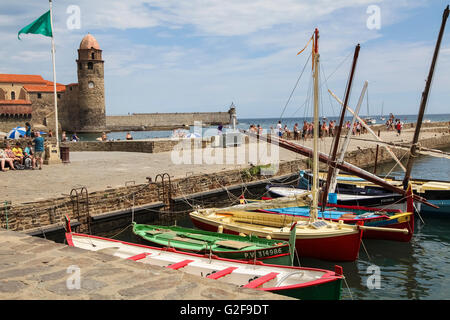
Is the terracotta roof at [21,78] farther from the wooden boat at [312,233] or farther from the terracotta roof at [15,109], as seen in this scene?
the wooden boat at [312,233]

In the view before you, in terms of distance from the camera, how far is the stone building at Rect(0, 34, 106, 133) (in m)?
77.4

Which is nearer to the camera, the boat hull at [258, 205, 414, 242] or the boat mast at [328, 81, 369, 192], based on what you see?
the boat hull at [258, 205, 414, 242]

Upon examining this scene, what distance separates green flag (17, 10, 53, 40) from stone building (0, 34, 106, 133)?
61.5m

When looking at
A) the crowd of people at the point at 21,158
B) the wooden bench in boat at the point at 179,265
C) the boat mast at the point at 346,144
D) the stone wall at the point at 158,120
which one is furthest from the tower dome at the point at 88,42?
the wooden bench in boat at the point at 179,265

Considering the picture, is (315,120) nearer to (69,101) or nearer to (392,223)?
(392,223)

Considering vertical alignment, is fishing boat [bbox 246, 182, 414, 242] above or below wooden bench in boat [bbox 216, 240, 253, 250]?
below

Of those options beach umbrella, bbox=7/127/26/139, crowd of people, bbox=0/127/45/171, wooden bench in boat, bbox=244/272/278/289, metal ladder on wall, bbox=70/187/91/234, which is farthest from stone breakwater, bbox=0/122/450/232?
wooden bench in boat, bbox=244/272/278/289

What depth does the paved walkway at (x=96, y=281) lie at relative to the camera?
3.85 meters

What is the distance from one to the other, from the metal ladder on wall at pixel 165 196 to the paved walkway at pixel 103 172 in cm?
70

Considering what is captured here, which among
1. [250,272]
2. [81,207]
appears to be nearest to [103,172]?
[81,207]

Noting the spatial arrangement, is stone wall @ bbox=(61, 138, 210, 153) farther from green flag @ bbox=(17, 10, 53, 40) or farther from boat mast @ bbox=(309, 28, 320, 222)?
boat mast @ bbox=(309, 28, 320, 222)

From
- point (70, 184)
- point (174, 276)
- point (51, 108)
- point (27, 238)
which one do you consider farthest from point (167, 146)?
point (51, 108)

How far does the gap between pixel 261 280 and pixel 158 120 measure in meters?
104
